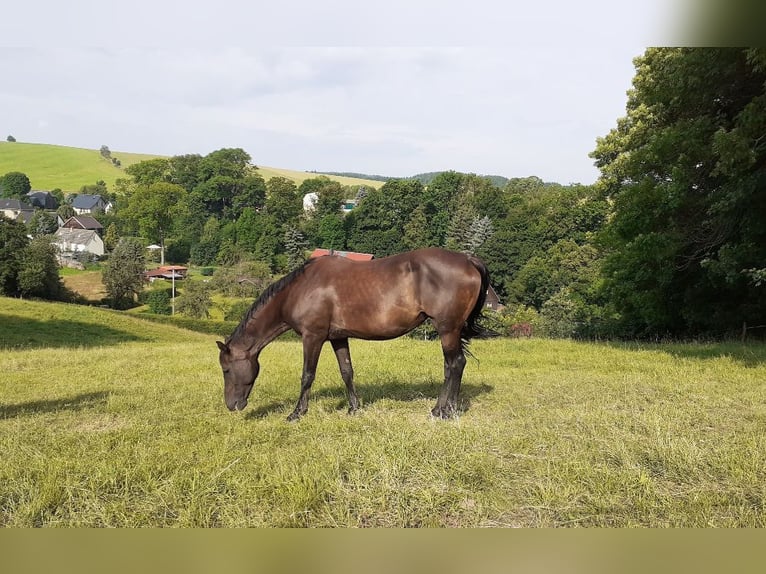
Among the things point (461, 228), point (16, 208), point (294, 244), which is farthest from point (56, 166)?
point (461, 228)

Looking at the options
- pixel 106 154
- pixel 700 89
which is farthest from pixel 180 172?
pixel 700 89

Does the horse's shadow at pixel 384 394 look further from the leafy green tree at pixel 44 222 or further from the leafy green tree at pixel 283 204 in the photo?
the leafy green tree at pixel 44 222

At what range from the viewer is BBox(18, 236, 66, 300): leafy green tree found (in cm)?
4125

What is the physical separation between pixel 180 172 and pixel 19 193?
30.4 meters

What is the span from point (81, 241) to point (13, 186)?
1415 inches

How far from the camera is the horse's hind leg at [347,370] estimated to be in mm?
6167

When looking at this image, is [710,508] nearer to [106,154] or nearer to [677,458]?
[677,458]

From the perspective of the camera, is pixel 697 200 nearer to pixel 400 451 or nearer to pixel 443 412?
pixel 443 412

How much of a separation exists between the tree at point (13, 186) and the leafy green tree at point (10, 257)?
2709 inches

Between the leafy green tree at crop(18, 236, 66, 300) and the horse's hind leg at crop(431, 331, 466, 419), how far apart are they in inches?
1831

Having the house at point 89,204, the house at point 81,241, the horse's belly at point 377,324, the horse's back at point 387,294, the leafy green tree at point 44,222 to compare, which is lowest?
the house at point 81,241

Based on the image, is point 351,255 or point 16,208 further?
point 16,208

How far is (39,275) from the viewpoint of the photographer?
137 feet

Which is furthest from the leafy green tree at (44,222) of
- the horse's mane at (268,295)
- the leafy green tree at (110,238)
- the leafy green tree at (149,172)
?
the horse's mane at (268,295)
